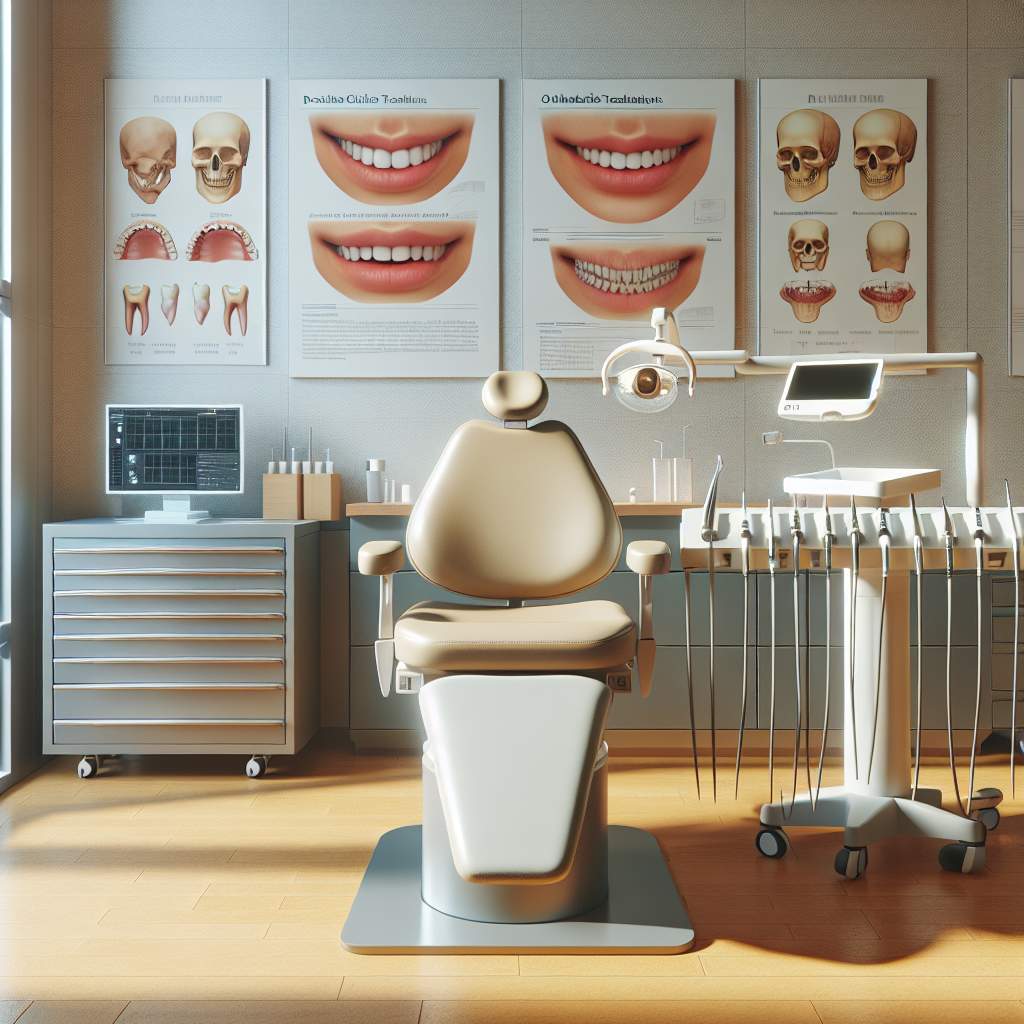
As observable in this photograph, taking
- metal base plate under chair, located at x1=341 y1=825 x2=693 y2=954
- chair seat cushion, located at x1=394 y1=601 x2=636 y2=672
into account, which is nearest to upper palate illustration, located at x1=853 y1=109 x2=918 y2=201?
chair seat cushion, located at x1=394 y1=601 x2=636 y2=672

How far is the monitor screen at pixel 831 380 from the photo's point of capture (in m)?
2.31

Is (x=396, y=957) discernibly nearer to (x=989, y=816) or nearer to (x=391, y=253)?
(x=989, y=816)

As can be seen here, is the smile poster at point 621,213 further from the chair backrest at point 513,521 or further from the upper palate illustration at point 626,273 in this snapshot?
the chair backrest at point 513,521

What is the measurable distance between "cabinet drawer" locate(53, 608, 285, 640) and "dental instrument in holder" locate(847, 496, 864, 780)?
1.78 meters

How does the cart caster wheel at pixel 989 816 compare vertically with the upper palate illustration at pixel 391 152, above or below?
below

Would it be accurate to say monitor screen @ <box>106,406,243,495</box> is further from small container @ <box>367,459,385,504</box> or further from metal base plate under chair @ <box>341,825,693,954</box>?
metal base plate under chair @ <box>341,825,693,954</box>

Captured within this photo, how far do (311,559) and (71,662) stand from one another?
0.81 m

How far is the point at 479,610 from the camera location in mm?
2400

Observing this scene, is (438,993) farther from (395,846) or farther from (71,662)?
(71,662)

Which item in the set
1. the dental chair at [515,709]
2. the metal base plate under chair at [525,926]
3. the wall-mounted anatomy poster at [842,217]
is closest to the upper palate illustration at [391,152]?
the wall-mounted anatomy poster at [842,217]

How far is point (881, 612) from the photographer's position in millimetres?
2318

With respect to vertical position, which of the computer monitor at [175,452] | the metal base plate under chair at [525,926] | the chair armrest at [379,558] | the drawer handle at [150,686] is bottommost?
the metal base plate under chair at [525,926]

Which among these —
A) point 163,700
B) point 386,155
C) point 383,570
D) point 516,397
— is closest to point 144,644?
point 163,700

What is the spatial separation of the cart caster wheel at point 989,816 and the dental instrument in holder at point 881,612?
1.39 ft
